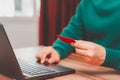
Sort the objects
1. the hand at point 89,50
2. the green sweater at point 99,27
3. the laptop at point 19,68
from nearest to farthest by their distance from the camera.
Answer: the laptop at point 19,68 → the hand at point 89,50 → the green sweater at point 99,27

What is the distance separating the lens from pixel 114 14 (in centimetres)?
108

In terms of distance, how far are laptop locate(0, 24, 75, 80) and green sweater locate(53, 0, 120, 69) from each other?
182 millimetres

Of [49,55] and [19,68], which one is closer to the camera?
[19,68]

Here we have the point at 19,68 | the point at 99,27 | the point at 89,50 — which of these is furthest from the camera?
the point at 99,27

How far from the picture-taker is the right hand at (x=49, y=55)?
1101 millimetres

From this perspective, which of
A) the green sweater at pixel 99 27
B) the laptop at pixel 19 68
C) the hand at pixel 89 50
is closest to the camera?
the laptop at pixel 19 68

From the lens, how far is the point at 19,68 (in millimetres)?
795

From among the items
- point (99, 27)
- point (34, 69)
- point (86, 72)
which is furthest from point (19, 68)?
point (99, 27)

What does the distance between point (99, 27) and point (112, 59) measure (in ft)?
0.72

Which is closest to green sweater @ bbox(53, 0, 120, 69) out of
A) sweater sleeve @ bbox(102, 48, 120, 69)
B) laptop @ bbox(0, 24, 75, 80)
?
sweater sleeve @ bbox(102, 48, 120, 69)

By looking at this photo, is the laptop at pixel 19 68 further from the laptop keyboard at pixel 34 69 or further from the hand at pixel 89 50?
the hand at pixel 89 50

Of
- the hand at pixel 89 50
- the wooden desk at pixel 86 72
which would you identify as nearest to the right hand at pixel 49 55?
the wooden desk at pixel 86 72

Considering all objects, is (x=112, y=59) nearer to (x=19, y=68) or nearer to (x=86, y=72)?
(x=86, y=72)

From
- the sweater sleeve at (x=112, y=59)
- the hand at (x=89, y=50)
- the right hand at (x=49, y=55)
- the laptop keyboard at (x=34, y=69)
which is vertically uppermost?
the hand at (x=89, y=50)
